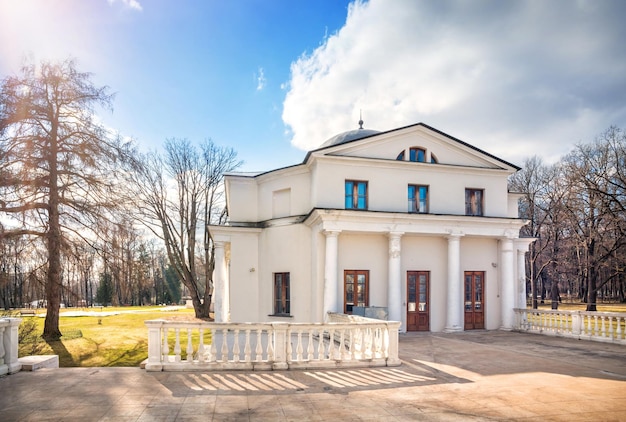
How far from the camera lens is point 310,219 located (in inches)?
663

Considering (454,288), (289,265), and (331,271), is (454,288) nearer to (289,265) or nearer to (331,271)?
(331,271)

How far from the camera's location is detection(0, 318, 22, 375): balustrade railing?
7.94 m

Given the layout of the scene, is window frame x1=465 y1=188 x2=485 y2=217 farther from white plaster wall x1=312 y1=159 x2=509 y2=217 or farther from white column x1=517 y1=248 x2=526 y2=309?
white column x1=517 y1=248 x2=526 y2=309

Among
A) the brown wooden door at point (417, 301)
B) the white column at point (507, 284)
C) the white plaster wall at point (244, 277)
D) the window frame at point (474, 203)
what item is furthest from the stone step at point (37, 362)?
the white column at point (507, 284)

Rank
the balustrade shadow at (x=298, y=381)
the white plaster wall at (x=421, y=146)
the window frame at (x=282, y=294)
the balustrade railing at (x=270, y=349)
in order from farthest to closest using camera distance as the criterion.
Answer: the window frame at (x=282, y=294) < the white plaster wall at (x=421, y=146) < the balustrade railing at (x=270, y=349) < the balustrade shadow at (x=298, y=381)

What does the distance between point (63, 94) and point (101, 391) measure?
1283 centimetres

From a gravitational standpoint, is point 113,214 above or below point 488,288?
above

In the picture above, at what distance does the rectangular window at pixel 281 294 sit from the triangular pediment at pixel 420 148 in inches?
223

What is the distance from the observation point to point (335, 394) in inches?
278

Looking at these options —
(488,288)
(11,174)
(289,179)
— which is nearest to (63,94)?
(11,174)

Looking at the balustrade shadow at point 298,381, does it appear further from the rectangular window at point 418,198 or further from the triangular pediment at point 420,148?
the triangular pediment at point 420,148

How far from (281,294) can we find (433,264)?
7156 millimetres

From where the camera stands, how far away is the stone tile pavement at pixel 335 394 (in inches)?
234

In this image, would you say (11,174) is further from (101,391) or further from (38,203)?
(101,391)
